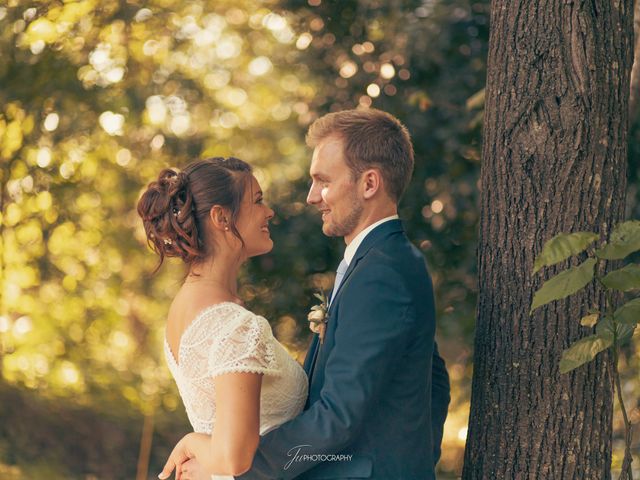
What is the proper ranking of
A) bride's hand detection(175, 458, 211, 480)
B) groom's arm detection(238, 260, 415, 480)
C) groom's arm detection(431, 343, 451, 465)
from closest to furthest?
1. groom's arm detection(238, 260, 415, 480)
2. bride's hand detection(175, 458, 211, 480)
3. groom's arm detection(431, 343, 451, 465)

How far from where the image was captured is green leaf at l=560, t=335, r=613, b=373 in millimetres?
2732

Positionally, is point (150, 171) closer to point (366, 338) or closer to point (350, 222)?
point (350, 222)

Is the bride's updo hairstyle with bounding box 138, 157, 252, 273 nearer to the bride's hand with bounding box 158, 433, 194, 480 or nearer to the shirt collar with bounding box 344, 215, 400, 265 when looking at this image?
the shirt collar with bounding box 344, 215, 400, 265

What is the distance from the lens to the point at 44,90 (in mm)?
7391

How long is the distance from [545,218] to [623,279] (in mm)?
315

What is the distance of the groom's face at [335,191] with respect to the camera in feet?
9.30

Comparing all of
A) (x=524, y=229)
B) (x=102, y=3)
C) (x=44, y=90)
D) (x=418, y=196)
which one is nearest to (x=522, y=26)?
(x=524, y=229)

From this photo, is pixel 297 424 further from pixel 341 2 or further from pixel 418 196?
pixel 341 2

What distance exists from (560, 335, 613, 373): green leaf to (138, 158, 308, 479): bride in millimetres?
748

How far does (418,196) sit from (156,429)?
469 centimetres

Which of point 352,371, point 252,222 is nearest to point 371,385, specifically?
point 352,371

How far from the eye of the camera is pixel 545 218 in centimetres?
295

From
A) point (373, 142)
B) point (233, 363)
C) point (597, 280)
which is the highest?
point (373, 142)

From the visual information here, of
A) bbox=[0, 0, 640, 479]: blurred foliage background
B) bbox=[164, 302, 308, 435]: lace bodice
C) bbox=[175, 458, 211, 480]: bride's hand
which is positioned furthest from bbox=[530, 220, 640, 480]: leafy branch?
bbox=[0, 0, 640, 479]: blurred foliage background
